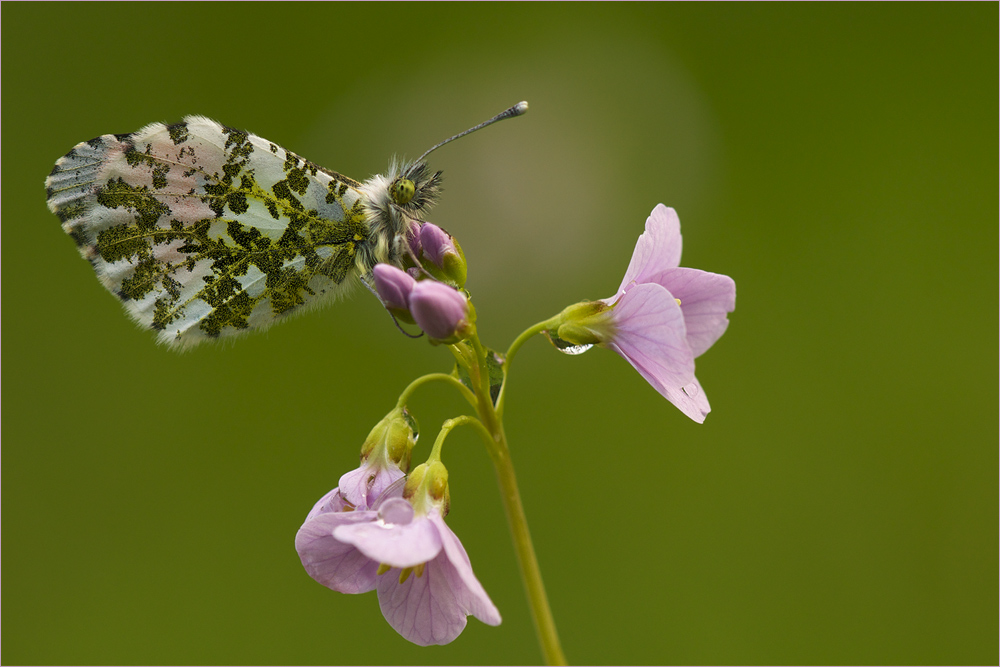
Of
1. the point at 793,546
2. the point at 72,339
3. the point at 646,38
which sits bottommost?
the point at 793,546

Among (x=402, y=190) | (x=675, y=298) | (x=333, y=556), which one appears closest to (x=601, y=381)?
(x=402, y=190)

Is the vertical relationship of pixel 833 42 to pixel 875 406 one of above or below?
above

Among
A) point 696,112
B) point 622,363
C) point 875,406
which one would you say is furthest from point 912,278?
point 696,112

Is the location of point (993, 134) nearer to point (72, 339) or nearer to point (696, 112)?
point (696, 112)

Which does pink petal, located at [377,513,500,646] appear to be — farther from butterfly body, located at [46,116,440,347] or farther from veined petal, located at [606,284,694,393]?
butterfly body, located at [46,116,440,347]

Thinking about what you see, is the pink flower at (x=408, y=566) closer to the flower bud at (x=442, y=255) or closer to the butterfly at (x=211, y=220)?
the flower bud at (x=442, y=255)

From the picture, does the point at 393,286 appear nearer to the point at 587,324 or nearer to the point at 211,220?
the point at 587,324
